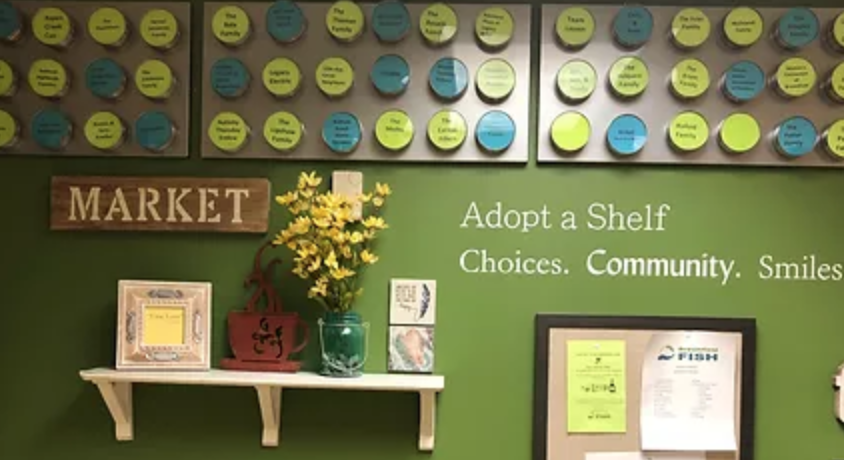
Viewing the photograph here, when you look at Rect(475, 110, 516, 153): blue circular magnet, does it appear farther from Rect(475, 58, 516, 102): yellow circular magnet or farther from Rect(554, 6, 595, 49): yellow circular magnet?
Rect(554, 6, 595, 49): yellow circular magnet

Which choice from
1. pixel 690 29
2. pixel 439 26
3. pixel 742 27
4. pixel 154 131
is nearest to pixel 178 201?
pixel 154 131

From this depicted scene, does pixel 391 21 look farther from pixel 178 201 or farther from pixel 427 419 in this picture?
pixel 427 419

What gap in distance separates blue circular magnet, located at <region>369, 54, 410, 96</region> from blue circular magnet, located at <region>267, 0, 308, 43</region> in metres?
0.20

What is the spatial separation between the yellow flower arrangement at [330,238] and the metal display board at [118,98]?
1.07 ft

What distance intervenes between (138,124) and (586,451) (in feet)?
4.18

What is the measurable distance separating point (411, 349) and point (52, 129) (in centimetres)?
97

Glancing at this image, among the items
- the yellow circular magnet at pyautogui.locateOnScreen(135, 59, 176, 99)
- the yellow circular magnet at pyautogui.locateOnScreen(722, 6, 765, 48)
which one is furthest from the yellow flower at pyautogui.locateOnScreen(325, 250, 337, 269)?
the yellow circular magnet at pyautogui.locateOnScreen(722, 6, 765, 48)

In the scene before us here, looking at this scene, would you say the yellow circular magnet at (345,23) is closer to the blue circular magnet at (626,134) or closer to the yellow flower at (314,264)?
the yellow flower at (314,264)

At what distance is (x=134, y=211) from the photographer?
7.27ft

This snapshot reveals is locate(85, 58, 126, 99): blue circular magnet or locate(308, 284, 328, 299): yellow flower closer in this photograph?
locate(308, 284, 328, 299): yellow flower

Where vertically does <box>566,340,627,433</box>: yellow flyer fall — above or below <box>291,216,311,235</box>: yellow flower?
below

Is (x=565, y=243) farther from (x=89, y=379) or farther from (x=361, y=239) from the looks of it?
(x=89, y=379)

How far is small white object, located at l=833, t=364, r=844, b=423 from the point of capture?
7.09ft

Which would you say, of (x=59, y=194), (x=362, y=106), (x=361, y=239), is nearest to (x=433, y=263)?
(x=361, y=239)
